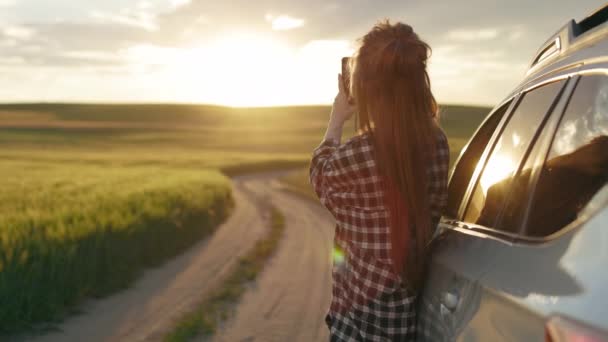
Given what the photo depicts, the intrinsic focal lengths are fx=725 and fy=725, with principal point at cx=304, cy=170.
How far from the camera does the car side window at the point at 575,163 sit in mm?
1728

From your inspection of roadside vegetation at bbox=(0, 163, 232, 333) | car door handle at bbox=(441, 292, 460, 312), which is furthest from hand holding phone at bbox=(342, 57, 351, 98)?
roadside vegetation at bbox=(0, 163, 232, 333)

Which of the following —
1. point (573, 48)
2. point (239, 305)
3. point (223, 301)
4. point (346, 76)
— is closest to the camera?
point (573, 48)

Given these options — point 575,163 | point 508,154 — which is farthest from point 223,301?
point 575,163

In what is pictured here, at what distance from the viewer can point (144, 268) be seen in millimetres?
10641

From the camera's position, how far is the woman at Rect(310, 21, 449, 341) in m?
2.49

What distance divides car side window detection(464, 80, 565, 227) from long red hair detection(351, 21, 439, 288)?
22cm

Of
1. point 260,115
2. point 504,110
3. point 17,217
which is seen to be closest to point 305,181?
point 17,217

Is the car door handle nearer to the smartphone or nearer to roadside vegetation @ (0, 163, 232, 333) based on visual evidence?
the smartphone

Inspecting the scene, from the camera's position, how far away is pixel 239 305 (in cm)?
773

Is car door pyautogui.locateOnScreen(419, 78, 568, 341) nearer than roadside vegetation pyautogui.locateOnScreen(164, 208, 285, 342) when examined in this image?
Yes

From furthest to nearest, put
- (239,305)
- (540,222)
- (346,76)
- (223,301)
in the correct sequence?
(223,301) → (239,305) → (346,76) → (540,222)

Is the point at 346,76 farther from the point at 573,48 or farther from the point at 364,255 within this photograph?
the point at 573,48

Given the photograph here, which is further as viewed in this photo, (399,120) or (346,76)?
(346,76)

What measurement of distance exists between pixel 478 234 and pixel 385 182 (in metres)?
0.36
